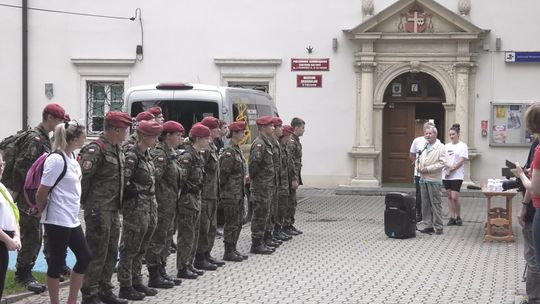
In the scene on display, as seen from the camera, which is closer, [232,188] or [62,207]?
[62,207]

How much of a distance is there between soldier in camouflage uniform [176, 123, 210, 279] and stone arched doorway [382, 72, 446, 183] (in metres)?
13.5

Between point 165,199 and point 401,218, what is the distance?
5.66 meters

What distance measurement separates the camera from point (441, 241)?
13375mm

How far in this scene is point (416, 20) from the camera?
21.8 m

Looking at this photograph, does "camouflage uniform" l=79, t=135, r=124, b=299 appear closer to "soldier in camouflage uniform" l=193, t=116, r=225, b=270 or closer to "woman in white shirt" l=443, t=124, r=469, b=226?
"soldier in camouflage uniform" l=193, t=116, r=225, b=270

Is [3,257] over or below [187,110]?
below

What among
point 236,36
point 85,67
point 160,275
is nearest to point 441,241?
point 160,275

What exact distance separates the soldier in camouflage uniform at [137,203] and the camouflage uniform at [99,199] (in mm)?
265

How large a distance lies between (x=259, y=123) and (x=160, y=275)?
348 cm

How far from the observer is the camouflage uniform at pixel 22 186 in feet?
28.0

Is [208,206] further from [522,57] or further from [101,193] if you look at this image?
[522,57]

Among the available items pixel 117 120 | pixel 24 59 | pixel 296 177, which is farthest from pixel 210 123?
pixel 24 59

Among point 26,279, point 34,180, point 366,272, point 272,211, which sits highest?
point 34,180

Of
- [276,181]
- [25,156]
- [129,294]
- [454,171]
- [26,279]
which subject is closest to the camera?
[129,294]
